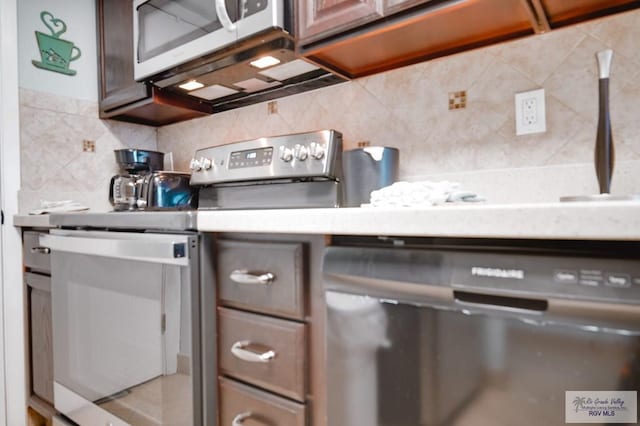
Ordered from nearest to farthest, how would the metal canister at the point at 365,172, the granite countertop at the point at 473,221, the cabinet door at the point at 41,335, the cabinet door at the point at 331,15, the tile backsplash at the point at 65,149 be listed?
the granite countertop at the point at 473,221 < the cabinet door at the point at 331,15 < the metal canister at the point at 365,172 < the cabinet door at the point at 41,335 < the tile backsplash at the point at 65,149

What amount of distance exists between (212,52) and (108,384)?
1.06 meters

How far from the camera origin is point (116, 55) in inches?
66.0

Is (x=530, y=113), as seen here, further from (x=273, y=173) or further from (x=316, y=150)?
(x=273, y=173)

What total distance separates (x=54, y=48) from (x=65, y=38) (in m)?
0.07

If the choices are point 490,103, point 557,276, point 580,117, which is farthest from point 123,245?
point 580,117

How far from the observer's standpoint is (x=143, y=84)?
1.51m

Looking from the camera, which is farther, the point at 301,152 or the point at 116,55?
the point at 116,55

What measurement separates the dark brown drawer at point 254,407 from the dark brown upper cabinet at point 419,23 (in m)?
0.87

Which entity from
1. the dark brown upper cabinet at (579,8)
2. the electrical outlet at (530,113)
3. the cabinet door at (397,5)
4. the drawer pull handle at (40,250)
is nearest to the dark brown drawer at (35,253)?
the drawer pull handle at (40,250)

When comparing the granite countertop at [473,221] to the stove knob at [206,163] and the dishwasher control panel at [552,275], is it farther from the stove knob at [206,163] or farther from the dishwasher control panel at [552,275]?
the stove knob at [206,163]

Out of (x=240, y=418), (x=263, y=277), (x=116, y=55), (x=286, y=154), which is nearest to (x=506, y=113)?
(x=286, y=154)

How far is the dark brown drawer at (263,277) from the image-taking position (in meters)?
0.72

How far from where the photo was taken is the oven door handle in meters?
0.82

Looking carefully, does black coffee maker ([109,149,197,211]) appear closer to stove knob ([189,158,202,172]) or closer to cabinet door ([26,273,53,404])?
stove knob ([189,158,202,172])
